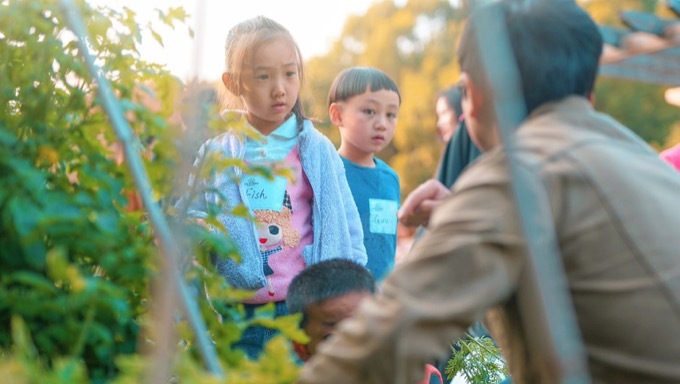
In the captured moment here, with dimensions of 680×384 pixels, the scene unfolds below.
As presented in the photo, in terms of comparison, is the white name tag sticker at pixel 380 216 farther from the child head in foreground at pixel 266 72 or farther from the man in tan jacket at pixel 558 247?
the man in tan jacket at pixel 558 247

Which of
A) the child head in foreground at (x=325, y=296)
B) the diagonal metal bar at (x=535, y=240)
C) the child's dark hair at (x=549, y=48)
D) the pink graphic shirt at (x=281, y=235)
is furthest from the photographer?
the pink graphic shirt at (x=281, y=235)

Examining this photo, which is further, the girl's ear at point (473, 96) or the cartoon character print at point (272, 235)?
the cartoon character print at point (272, 235)

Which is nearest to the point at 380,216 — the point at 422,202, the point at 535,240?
the point at 422,202

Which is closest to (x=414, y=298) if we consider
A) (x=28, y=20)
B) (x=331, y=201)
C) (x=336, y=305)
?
(x=28, y=20)

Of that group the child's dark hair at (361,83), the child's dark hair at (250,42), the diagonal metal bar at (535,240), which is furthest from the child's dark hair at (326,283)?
the child's dark hair at (361,83)

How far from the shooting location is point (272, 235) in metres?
4.03

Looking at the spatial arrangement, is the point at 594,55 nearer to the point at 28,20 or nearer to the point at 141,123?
the point at 141,123

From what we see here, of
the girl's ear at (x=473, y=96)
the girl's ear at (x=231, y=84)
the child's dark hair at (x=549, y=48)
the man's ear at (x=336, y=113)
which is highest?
the child's dark hair at (x=549, y=48)

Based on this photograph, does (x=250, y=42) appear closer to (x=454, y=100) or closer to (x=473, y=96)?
(x=473, y=96)

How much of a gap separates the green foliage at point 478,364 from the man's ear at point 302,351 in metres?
0.61

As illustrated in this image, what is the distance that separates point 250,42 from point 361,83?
1126 millimetres

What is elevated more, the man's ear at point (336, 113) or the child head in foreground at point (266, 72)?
the child head in foreground at point (266, 72)

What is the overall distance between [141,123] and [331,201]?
5.32 feet

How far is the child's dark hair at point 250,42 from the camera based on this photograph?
165 inches
